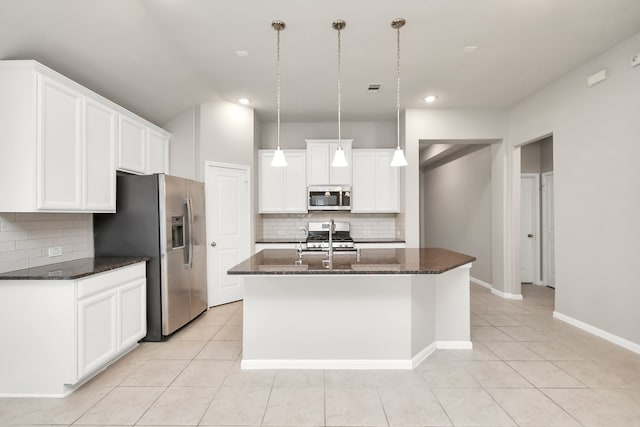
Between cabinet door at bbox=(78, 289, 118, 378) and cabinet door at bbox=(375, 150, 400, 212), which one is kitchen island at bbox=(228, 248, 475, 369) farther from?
cabinet door at bbox=(375, 150, 400, 212)

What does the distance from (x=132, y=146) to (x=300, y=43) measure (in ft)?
7.05

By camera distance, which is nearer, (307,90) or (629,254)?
(629,254)

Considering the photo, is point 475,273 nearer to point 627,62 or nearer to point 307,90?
point 627,62

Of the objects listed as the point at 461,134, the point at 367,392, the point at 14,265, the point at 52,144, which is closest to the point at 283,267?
the point at 367,392

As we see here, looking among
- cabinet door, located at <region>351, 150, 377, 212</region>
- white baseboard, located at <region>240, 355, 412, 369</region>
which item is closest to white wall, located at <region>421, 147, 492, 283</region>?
cabinet door, located at <region>351, 150, 377, 212</region>

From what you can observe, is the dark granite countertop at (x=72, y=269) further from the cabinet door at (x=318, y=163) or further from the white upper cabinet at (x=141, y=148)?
the cabinet door at (x=318, y=163)

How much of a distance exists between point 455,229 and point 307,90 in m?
4.47

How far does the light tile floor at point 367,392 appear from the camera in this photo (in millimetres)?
2137

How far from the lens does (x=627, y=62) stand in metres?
3.16

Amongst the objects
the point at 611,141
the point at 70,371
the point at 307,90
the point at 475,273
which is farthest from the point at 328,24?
the point at 475,273

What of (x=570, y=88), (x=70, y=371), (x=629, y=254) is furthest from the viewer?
(x=570, y=88)

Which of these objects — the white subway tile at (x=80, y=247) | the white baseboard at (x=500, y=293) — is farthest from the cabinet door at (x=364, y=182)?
the white subway tile at (x=80, y=247)

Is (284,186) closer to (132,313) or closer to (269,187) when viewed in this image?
(269,187)

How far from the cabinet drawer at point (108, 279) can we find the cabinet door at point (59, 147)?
0.65 meters
